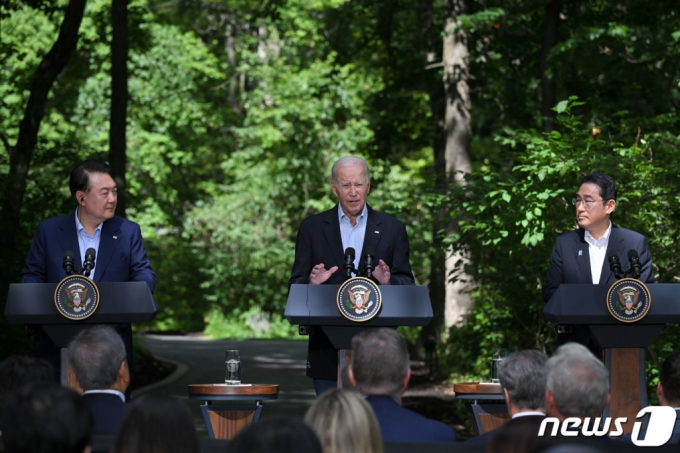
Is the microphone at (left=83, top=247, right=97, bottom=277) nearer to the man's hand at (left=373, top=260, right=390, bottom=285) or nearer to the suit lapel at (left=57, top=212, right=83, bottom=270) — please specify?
the suit lapel at (left=57, top=212, right=83, bottom=270)

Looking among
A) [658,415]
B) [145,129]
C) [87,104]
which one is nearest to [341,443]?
[658,415]

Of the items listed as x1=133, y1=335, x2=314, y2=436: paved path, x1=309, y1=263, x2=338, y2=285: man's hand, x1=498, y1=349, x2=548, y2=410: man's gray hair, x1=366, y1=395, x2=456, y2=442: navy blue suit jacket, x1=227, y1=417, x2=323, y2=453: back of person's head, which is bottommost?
x1=133, y1=335, x2=314, y2=436: paved path

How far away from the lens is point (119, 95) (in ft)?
50.2

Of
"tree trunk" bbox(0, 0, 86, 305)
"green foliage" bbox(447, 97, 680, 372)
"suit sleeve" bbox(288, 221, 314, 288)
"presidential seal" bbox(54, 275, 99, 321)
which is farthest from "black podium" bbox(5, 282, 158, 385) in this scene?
"tree trunk" bbox(0, 0, 86, 305)

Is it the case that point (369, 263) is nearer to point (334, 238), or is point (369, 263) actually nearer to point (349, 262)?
point (349, 262)

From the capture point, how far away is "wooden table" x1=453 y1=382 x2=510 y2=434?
613 cm

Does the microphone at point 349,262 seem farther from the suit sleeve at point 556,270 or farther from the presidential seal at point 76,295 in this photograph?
the suit sleeve at point 556,270

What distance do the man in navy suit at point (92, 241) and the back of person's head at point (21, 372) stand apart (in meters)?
1.61

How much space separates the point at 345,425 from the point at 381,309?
6.53 feet

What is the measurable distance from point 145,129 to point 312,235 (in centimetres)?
2632

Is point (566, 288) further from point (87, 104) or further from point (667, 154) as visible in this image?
point (87, 104)

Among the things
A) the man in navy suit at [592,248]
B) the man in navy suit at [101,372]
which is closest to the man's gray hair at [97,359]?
the man in navy suit at [101,372]

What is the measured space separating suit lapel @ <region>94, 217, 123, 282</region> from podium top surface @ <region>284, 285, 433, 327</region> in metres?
1.29

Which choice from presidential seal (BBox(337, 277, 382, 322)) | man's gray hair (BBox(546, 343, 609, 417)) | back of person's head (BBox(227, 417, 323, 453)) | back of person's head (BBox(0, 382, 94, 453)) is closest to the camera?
back of person's head (BBox(227, 417, 323, 453))
